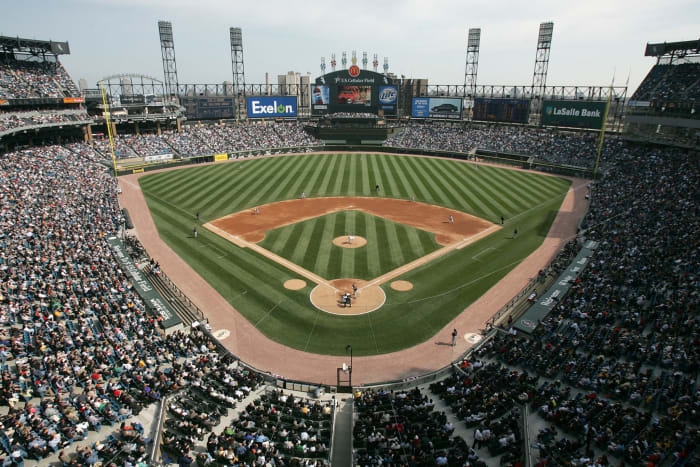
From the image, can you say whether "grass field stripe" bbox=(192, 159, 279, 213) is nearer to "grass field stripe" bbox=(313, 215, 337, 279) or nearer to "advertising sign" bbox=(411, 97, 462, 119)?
"grass field stripe" bbox=(313, 215, 337, 279)

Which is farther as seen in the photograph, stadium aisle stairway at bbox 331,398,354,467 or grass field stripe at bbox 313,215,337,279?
grass field stripe at bbox 313,215,337,279

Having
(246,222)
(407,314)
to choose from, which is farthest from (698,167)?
(246,222)

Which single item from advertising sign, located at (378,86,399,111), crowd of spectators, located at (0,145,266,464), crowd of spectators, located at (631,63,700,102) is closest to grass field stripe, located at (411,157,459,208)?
advertising sign, located at (378,86,399,111)

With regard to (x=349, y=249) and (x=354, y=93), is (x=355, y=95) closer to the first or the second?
(x=354, y=93)

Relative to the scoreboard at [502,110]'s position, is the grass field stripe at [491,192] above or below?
below

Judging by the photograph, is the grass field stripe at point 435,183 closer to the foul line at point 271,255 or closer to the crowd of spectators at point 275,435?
the foul line at point 271,255

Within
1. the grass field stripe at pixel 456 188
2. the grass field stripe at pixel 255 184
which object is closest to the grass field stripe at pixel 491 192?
the grass field stripe at pixel 456 188
